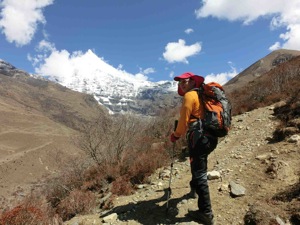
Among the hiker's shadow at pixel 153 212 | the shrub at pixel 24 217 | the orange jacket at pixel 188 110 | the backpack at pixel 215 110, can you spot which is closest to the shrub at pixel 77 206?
the shrub at pixel 24 217

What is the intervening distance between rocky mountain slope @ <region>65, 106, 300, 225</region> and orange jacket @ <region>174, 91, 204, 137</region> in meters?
1.94

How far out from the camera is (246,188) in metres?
7.36

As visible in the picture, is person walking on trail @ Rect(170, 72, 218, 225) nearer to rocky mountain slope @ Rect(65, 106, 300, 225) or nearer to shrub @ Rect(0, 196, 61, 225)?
rocky mountain slope @ Rect(65, 106, 300, 225)

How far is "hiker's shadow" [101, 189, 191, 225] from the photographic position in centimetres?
659

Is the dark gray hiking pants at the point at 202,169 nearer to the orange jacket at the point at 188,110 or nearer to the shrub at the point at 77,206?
the orange jacket at the point at 188,110

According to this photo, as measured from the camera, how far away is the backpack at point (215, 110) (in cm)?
596

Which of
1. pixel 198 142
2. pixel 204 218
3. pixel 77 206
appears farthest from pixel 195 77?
pixel 77 206

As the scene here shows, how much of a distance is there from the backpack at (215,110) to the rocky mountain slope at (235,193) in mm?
1642

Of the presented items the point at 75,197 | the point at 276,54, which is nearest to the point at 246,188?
the point at 75,197

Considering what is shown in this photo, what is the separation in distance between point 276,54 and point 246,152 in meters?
162

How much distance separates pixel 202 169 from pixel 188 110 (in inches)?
46.1

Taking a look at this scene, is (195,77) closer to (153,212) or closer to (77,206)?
(153,212)

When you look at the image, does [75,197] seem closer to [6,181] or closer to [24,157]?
[6,181]

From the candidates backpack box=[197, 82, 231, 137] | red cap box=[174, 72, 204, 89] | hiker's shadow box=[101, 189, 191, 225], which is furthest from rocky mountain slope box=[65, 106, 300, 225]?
red cap box=[174, 72, 204, 89]
